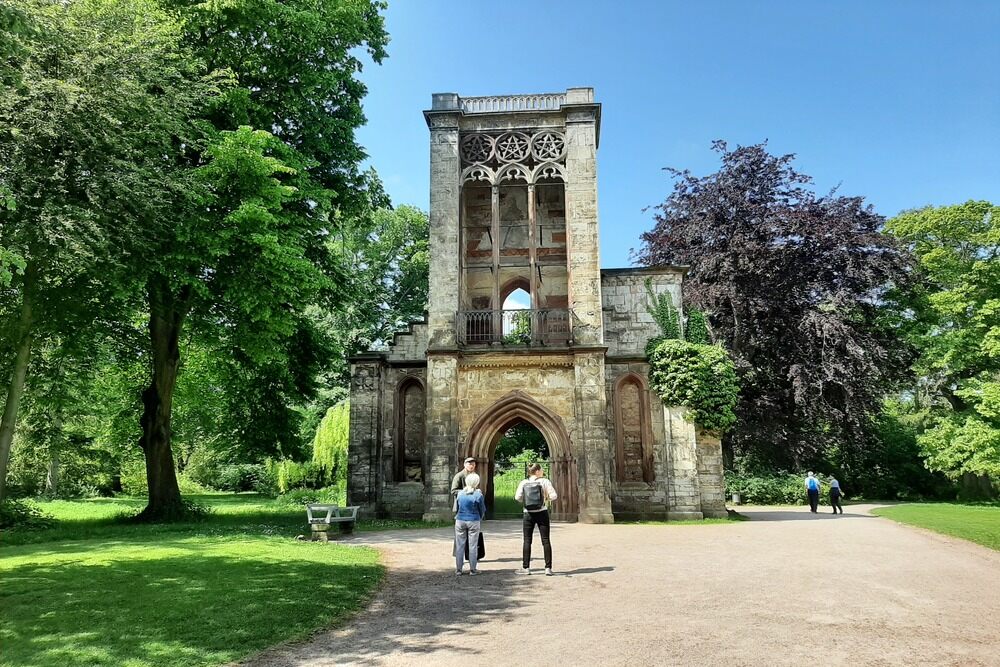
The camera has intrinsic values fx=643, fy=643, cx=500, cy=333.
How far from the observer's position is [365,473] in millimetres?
18969

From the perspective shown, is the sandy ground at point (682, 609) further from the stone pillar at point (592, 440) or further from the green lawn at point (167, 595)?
the stone pillar at point (592, 440)

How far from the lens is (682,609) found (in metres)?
7.00

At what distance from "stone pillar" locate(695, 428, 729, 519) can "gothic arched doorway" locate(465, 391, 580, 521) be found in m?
4.16

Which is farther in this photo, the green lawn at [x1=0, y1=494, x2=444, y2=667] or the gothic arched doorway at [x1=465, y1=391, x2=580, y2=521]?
the gothic arched doorway at [x1=465, y1=391, x2=580, y2=521]

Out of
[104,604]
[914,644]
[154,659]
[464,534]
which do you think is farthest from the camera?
[464,534]

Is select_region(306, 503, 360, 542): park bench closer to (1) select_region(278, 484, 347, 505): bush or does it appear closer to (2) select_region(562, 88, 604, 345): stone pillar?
(2) select_region(562, 88, 604, 345): stone pillar

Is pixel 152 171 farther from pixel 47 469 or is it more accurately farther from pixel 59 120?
pixel 47 469

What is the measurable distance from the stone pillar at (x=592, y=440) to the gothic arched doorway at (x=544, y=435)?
30cm

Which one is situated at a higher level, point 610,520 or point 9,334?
point 9,334

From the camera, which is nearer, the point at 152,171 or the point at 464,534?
the point at 464,534

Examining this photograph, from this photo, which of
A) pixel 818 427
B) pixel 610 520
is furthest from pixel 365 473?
pixel 818 427

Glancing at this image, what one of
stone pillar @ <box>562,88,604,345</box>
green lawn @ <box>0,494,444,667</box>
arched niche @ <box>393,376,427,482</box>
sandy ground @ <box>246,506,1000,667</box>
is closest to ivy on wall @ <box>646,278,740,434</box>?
stone pillar @ <box>562,88,604,345</box>

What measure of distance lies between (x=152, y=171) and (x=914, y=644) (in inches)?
461

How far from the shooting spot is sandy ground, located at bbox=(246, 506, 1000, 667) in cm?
543
